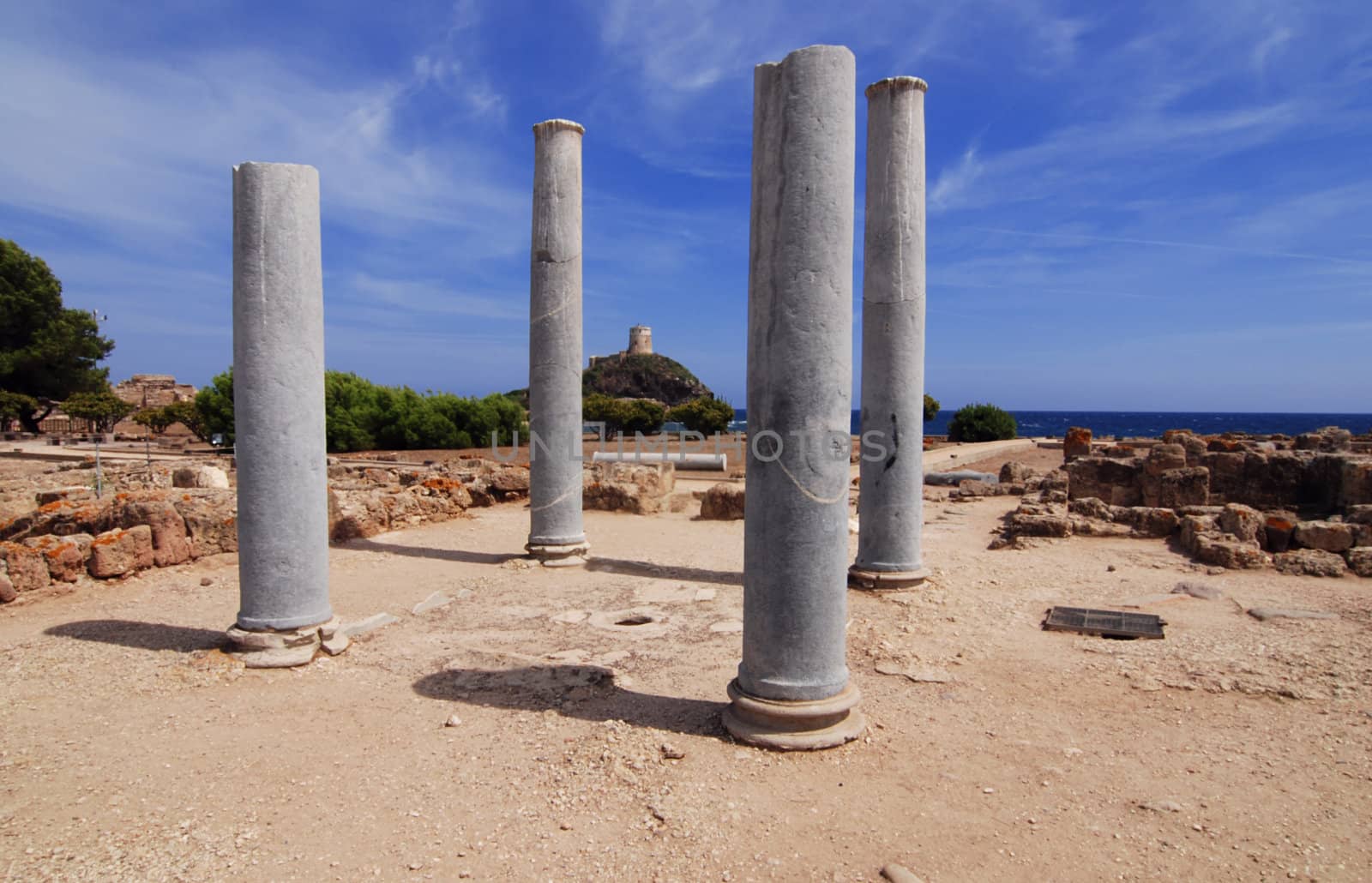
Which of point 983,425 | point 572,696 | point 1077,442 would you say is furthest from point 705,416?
point 572,696

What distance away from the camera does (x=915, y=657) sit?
5.97 m

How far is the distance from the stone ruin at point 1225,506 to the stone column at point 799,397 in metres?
6.73

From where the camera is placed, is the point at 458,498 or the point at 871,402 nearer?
the point at 871,402

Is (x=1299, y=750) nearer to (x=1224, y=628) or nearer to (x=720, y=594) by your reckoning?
(x=1224, y=628)

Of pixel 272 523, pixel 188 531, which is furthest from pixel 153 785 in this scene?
pixel 188 531

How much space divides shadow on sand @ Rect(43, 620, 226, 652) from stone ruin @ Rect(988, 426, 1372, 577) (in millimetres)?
8668

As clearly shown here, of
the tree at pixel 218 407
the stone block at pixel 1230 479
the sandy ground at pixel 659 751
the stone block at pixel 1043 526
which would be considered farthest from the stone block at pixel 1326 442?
the tree at pixel 218 407

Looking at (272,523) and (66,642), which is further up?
(272,523)

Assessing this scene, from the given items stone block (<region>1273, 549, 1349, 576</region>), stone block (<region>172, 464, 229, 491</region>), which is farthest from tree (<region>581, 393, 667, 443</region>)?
stone block (<region>1273, 549, 1349, 576</region>)

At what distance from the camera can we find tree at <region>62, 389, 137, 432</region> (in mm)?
36875

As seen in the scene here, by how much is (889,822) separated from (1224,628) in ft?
14.7

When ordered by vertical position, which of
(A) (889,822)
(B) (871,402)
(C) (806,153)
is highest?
(C) (806,153)

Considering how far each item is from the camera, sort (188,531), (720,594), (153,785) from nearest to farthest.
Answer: (153,785), (720,594), (188,531)

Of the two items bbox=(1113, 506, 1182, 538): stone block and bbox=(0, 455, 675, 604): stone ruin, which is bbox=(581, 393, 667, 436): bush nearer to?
bbox=(0, 455, 675, 604): stone ruin
